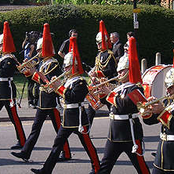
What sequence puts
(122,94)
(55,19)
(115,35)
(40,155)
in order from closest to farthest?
(122,94) < (40,155) < (115,35) < (55,19)

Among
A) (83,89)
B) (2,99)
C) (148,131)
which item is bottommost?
(148,131)

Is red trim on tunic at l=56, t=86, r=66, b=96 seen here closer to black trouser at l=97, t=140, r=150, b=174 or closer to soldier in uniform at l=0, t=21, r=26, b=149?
black trouser at l=97, t=140, r=150, b=174

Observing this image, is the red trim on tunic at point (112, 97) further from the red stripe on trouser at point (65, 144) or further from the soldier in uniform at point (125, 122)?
the red stripe on trouser at point (65, 144)

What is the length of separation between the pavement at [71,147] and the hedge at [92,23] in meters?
6.75

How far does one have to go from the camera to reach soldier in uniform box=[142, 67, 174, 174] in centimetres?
555

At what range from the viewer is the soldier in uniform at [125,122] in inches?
248

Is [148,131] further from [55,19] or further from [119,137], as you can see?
[55,19]

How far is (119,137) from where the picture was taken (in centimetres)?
640

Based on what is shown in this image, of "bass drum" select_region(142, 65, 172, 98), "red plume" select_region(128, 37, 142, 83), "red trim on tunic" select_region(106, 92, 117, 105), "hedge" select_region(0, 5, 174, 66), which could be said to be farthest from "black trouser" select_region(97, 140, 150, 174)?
"hedge" select_region(0, 5, 174, 66)

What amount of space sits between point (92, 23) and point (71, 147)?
1030cm

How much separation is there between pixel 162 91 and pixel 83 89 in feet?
21.4

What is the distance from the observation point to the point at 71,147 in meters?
9.37

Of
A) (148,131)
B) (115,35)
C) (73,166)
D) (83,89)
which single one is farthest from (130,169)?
(115,35)

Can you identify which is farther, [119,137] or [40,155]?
[40,155]
